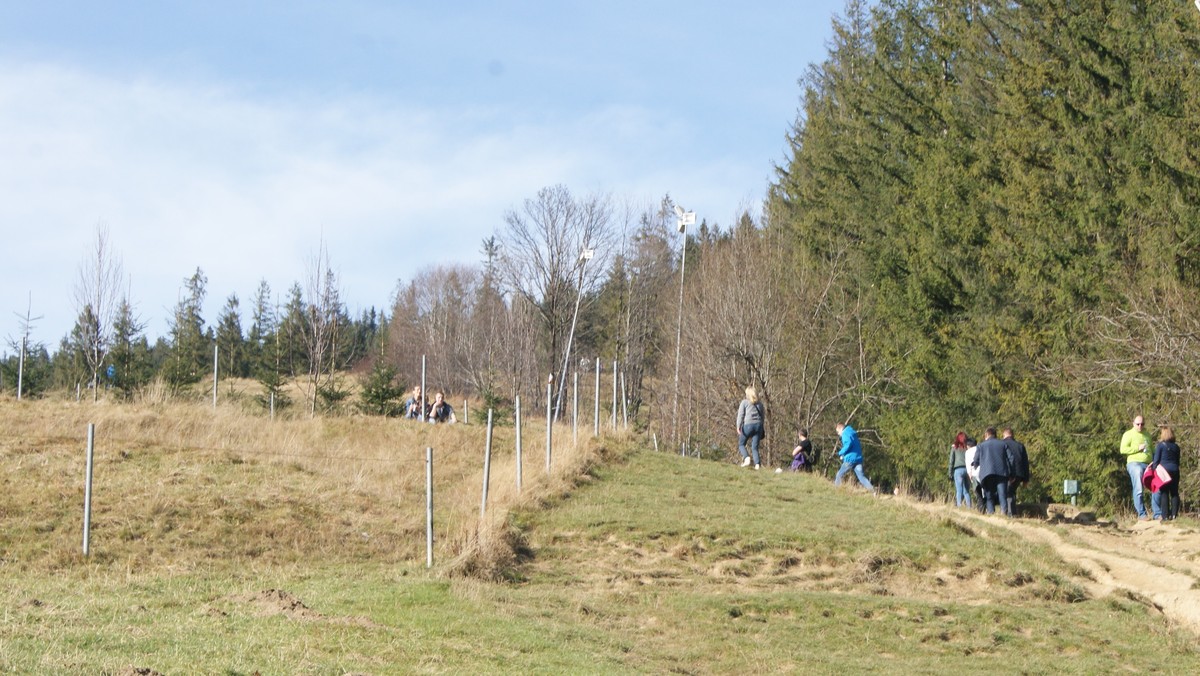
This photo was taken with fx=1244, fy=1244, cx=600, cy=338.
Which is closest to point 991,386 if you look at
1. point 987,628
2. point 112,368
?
point 987,628

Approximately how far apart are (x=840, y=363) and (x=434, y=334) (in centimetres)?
4681

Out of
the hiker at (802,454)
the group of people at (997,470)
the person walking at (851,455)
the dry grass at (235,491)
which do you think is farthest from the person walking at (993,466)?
the dry grass at (235,491)

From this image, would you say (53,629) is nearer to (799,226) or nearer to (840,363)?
(840,363)

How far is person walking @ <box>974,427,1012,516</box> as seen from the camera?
22281 millimetres

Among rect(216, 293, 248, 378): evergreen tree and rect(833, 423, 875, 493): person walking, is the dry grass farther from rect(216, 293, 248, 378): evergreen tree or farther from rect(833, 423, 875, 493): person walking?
rect(216, 293, 248, 378): evergreen tree

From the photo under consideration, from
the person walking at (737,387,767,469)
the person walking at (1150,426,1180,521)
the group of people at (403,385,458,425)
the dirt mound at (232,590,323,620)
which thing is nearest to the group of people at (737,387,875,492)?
the person walking at (737,387,767,469)

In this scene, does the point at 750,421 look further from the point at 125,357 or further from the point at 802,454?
the point at 125,357

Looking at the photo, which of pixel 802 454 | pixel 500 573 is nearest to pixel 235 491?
pixel 500 573

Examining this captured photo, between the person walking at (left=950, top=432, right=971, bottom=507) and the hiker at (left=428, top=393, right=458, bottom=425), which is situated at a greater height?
the hiker at (left=428, top=393, right=458, bottom=425)

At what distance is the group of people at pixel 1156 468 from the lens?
21234mm

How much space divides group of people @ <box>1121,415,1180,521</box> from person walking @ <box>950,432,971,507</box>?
321 centimetres

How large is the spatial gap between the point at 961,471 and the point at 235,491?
14.0 meters

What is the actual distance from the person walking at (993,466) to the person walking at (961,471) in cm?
155

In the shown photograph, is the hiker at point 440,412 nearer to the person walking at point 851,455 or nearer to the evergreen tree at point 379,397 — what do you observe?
the evergreen tree at point 379,397
